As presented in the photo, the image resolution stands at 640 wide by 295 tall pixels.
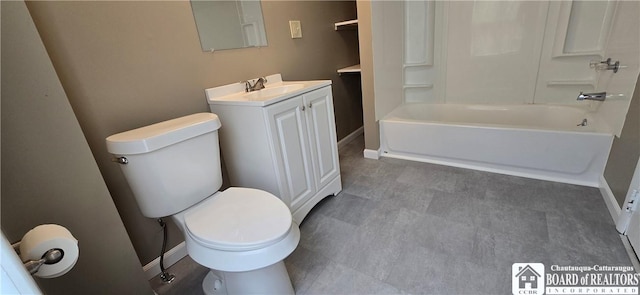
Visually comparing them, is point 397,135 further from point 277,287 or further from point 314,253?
point 277,287

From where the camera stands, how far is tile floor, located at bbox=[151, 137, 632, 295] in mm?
1299

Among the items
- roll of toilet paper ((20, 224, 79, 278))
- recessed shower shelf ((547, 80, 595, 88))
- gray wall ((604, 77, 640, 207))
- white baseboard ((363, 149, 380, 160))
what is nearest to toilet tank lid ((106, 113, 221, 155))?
roll of toilet paper ((20, 224, 79, 278))

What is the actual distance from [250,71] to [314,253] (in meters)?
1.20

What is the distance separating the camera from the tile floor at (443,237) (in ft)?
4.26

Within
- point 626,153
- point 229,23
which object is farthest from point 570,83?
point 229,23

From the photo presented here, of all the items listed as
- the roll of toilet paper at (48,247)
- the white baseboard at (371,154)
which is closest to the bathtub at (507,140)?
the white baseboard at (371,154)

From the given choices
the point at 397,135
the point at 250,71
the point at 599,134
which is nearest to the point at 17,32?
the point at 250,71

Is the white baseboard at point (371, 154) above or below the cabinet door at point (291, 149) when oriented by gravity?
below

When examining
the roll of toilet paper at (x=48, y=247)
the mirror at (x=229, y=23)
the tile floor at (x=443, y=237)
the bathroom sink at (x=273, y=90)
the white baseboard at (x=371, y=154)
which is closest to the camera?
the roll of toilet paper at (x=48, y=247)

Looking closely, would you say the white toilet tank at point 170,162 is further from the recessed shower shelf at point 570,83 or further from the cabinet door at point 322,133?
the recessed shower shelf at point 570,83

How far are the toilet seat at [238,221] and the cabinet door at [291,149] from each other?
28 cm

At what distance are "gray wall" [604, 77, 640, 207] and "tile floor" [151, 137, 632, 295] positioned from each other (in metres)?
0.16

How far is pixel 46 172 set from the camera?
931 mm

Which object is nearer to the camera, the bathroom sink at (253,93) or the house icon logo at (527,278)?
Answer: the house icon logo at (527,278)
